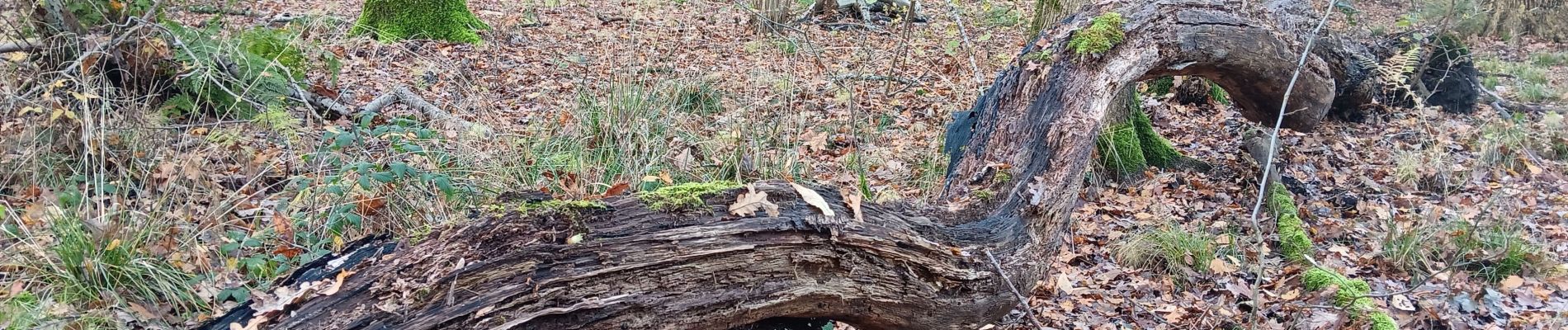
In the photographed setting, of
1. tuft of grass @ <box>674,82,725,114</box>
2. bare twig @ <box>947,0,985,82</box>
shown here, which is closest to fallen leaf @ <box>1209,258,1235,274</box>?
bare twig @ <box>947,0,985,82</box>

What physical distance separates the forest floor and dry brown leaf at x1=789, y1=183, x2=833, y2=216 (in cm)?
76

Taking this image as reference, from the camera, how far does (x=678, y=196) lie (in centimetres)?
246

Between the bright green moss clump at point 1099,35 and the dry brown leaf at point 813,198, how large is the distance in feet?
6.34

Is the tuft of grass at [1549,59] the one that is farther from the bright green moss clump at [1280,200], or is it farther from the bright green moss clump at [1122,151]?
the bright green moss clump at [1122,151]

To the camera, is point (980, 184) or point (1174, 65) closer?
point (980, 184)

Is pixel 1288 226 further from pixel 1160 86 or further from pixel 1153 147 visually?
pixel 1160 86

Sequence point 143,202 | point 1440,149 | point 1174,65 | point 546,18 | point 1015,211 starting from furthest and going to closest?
point 546,18 < point 1440,149 < point 1174,65 < point 143,202 < point 1015,211

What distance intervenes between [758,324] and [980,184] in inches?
43.6

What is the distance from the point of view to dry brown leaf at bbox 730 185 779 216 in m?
2.51

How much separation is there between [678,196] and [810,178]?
211cm

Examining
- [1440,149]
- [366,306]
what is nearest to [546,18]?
[366,306]

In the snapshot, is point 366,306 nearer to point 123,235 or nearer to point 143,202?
point 123,235

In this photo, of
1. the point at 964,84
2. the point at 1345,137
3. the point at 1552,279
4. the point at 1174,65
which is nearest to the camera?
the point at 1552,279

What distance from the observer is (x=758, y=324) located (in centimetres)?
277
